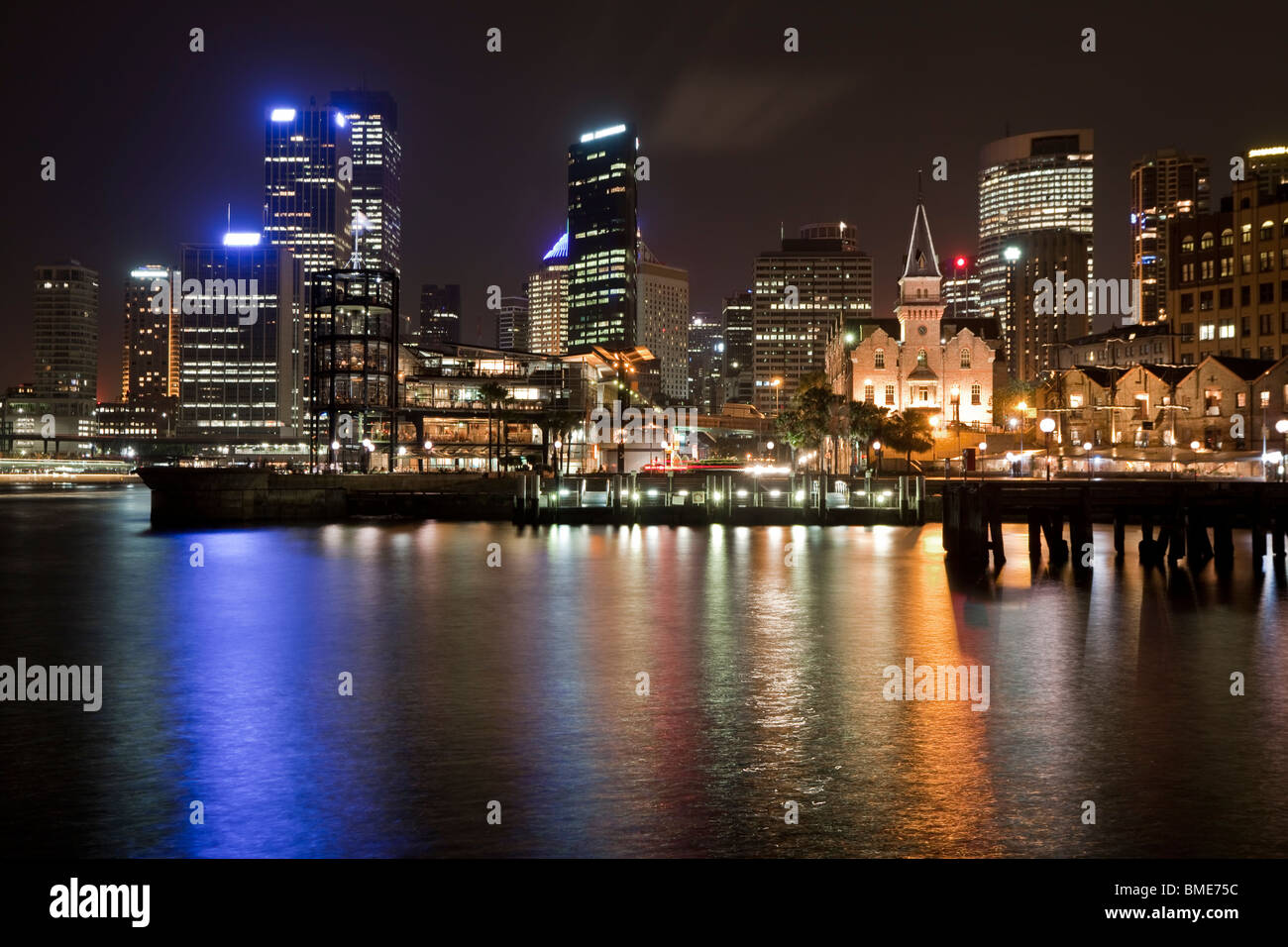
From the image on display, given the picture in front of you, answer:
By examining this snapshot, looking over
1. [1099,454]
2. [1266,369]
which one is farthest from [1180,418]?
[1099,454]

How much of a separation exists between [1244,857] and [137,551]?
209 ft

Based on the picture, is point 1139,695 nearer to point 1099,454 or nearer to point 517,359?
point 1099,454

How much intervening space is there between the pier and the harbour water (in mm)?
4696

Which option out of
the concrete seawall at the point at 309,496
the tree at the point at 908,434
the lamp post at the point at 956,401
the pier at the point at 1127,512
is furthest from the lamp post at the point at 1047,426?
the pier at the point at 1127,512

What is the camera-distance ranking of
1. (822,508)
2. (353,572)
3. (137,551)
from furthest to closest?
(822,508) → (137,551) → (353,572)

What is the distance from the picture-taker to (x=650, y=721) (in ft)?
67.1

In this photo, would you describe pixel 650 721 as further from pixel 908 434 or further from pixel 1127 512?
pixel 908 434

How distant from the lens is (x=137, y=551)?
Result: 63.9 meters

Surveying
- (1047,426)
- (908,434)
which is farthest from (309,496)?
(1047,426)

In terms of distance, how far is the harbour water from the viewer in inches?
566

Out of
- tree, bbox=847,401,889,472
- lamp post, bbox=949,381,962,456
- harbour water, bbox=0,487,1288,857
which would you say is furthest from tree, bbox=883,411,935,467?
harbour water, bbox=0,487,1288,857

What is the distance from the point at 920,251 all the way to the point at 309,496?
9624 cm

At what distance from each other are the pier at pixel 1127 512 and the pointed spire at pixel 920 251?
321 ft
